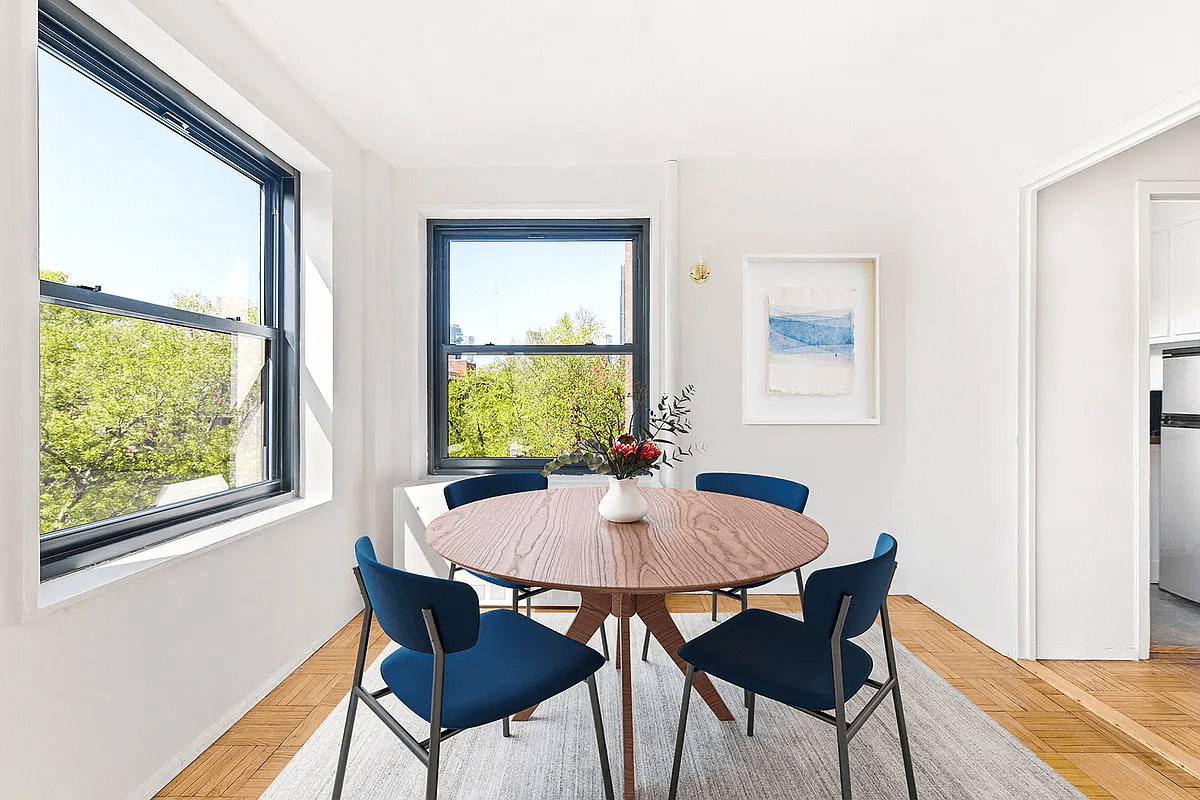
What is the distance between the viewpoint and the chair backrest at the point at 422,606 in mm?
1343

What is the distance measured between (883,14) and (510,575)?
2.32m

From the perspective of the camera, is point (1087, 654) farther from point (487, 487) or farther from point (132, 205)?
point (132, 205)

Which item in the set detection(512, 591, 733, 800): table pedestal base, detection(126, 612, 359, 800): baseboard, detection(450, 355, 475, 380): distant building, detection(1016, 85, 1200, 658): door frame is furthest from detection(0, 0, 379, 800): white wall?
detection(1016, 85, 1200, 658): door frame

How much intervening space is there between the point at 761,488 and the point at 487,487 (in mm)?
1229

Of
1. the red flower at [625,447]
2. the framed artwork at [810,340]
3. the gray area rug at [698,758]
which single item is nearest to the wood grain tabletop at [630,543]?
the red flower at [625,447]

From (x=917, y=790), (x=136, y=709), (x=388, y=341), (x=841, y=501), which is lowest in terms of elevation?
(x=917, y=790)

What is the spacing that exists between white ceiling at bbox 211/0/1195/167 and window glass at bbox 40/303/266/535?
122 centimetres

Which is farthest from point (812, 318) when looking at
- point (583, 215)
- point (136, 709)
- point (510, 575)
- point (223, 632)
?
point (136, 709)

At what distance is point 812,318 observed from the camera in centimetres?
362

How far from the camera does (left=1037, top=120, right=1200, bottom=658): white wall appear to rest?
265cm

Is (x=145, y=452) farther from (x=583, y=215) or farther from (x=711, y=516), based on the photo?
(x=583, y=215)

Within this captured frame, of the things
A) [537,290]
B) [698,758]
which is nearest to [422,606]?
[698,758]

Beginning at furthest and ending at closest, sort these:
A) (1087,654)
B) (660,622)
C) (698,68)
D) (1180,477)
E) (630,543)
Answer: (1180,477) → (1087,654) → (698,68) → (660,622) → (630,543)

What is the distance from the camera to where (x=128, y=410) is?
6.44ft
